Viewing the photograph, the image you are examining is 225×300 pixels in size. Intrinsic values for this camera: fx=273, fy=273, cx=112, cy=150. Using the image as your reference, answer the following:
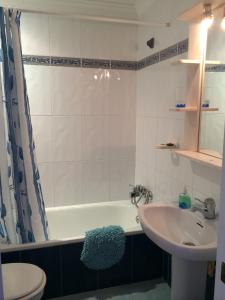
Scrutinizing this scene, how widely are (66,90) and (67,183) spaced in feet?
3.21

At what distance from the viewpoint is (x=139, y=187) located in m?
2.89

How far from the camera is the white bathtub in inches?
110

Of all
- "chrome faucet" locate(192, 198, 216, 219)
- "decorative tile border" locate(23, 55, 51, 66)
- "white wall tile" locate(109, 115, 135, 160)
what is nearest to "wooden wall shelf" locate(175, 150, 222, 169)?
"chrome faucet" locate(192, 198, 216, 219)

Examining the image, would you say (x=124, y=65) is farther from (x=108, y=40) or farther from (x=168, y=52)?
(x=168, y=52)

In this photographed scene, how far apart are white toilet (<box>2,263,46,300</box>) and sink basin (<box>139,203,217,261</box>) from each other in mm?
692

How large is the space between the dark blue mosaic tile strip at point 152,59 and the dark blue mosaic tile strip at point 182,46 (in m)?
0.38

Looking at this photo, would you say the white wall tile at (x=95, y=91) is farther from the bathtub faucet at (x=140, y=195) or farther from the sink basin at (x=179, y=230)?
the sink basin at (x=179, y=230)

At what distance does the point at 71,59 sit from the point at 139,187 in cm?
149

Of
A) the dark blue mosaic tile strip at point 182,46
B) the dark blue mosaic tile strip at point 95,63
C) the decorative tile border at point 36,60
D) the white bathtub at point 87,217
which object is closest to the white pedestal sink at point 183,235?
the white bathtub at point 87,217

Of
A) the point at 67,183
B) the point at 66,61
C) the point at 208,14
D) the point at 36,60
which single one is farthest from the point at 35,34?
the point at 208,14

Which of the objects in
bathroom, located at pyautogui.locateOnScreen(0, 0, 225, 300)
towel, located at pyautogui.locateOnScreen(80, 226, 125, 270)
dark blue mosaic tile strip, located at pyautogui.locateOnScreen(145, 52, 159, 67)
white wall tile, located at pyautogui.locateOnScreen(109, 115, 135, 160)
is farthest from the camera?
white wall tile, located at pyautogui.locateOnScreen(109, 115, 135, 160)

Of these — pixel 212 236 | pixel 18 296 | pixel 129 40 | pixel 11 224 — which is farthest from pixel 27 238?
pixel 129 40

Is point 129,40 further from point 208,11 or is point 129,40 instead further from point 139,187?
point 139,187

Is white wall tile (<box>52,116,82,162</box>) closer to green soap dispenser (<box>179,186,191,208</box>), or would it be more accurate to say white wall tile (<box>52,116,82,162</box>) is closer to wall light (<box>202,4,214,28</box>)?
green soap dispenser (<box>179,186,191,208</box>)
